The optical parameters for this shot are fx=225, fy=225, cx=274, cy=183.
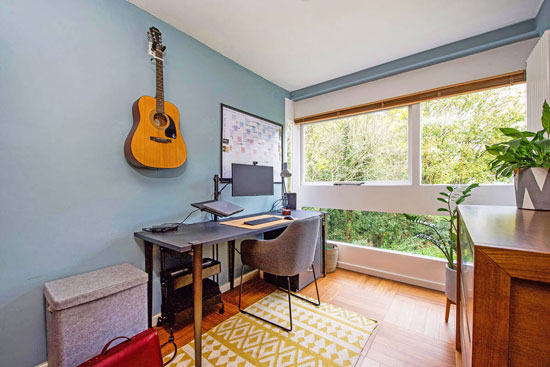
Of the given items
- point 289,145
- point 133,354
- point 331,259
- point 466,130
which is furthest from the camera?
point 289,145

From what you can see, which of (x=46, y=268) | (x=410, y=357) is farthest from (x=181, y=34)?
(x=410, y=357)

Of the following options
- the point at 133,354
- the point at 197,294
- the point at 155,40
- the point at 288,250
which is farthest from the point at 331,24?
the point at 133,354

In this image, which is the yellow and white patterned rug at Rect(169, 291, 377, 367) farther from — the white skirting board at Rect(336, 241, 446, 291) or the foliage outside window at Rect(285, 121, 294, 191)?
the foliage outside window at Rect(285, 121, 294, 191)

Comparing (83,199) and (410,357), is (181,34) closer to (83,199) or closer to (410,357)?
(83,199)

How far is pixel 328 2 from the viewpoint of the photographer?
167 cm

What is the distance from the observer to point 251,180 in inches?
94.4

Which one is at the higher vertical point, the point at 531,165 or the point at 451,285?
the point at 531,165

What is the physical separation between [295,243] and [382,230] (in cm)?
158

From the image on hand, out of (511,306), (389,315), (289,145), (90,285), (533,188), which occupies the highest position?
(289,145)

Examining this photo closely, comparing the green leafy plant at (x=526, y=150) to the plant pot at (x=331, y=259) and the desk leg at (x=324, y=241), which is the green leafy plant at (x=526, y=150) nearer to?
the desk leg at (x=324, y=241)

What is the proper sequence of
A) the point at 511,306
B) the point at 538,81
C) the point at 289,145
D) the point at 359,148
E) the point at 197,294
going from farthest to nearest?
the point at 289,145, the point at 359,148, the point at 538,81, the point at 197,294, the point at 511,306

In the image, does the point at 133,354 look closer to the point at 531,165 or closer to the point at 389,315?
the point at 389,315

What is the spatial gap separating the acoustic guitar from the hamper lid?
0.73 meters

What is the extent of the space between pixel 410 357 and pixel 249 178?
188 cm
